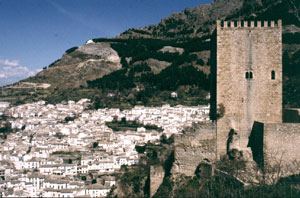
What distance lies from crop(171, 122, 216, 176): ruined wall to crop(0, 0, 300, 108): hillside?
23452 millimetres

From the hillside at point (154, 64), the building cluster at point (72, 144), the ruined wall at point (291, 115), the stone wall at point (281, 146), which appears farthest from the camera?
the hillside at point (154, 64)

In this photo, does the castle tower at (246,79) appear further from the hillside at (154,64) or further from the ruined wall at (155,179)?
the hillside at (154,64)

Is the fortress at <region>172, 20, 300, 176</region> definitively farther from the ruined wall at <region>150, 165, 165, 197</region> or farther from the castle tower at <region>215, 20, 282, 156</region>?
the ruined wall at <region>150, 165, 165, 197</region>

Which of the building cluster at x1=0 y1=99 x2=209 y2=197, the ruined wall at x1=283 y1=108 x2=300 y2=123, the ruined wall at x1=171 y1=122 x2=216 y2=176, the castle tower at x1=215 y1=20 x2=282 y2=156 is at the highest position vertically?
the castle tower at x1=215 y1=20 x2=282 y2=156

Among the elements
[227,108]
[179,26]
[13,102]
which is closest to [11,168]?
[227,108]

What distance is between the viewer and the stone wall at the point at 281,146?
1100cm

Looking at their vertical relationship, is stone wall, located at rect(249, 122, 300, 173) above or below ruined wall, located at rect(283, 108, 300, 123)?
below

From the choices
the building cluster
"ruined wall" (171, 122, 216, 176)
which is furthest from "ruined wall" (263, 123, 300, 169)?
the building cluster

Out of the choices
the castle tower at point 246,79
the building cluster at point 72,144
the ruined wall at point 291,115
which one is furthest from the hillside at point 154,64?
the castle tower at point 246,79

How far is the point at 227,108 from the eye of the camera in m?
12.1

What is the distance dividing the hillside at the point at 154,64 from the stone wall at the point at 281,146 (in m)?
23.4

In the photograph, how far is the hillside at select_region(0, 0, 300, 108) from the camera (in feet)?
188

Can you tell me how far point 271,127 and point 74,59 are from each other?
86.8 metres

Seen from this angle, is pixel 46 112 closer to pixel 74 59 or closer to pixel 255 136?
pixel 74 59
